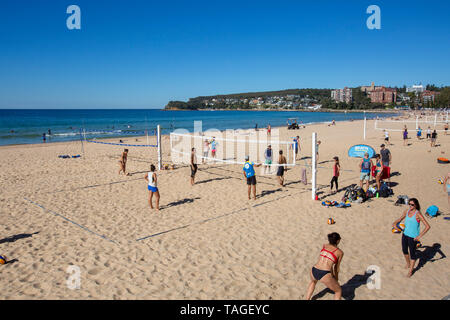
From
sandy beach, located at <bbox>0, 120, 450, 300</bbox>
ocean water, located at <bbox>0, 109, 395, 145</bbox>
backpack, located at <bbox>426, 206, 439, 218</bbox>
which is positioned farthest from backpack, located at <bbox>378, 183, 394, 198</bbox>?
ocean water, located at <bbox>0, 109, 395, 145</bbox>

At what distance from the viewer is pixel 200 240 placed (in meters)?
6.81

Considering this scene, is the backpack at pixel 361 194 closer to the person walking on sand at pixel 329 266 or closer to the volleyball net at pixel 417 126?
the person walking on sand at pixel 329 266

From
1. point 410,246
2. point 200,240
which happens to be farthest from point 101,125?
point 410,246

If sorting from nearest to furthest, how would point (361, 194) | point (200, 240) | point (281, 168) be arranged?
1. point (200, 240)
2. point (361, 194)
3. point (281, 168)

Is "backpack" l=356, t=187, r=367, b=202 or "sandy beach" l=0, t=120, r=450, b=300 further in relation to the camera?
"backpack" l=356, t=187, r=367, b=202

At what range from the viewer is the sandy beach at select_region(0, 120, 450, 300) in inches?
197

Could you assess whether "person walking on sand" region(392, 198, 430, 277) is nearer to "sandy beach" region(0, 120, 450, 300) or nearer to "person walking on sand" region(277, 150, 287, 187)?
"sandy beach" region(0, 120, 450, 300)

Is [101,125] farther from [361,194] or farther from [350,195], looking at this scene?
[361,194]

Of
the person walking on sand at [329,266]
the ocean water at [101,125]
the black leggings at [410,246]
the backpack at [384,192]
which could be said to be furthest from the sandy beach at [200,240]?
the ocean water at [101,125]

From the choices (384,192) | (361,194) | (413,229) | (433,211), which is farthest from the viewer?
(384,192)

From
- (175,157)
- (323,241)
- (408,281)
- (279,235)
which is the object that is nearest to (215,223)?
(279,235)

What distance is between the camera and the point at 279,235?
7.07m
